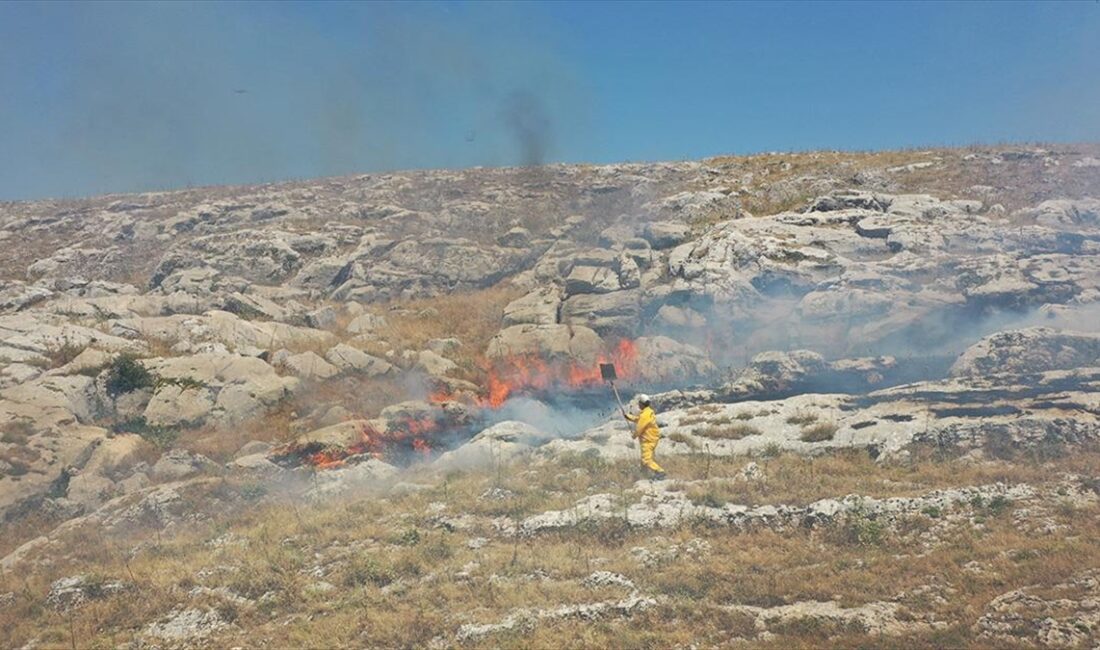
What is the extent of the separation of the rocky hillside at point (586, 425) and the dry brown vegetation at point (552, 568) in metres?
0.07

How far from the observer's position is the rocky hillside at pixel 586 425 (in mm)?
10055

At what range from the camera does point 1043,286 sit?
22.2 metres

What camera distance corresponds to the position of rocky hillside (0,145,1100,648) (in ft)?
33.0

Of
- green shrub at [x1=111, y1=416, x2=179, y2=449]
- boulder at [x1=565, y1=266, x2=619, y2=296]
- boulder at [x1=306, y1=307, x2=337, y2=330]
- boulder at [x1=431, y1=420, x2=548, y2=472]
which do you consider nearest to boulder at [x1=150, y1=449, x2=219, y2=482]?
green shrub at [x1=111, y1=416, x2=179, y2=449]

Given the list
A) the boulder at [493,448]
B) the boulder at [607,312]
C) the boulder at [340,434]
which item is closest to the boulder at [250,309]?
the boulder at [340,434]

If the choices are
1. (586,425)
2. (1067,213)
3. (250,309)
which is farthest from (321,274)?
(1067,213)

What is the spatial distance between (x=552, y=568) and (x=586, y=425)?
→ 32.0ft

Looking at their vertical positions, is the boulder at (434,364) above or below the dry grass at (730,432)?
above

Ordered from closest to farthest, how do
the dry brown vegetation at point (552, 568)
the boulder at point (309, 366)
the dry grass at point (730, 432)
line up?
the dry brown vegetation at point (552, 568), the dry grass at point (730, 432), the boulder at point (309, 366)

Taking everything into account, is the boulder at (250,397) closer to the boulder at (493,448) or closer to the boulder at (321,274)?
the boulder at (493,448)

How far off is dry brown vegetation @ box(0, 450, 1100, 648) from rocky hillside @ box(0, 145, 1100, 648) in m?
0.07

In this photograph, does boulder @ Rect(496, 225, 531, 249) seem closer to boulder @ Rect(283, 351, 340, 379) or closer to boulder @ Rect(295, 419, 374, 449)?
boulder @ Rect(283, 351, 340, 379)

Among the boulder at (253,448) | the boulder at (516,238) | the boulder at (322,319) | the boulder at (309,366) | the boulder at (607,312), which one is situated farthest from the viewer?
the boulder at (516,238)

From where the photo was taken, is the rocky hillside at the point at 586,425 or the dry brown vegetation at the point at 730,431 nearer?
the rocky hillside at the point at 586,425
